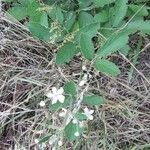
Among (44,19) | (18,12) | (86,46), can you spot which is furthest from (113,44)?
(18,12)

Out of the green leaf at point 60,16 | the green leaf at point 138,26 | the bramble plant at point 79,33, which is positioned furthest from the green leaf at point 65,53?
the green leaf at point 138,26

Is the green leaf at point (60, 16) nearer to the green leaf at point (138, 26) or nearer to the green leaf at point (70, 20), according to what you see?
the green leaf at point (70, 20)

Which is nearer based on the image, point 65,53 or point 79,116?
point 79,116

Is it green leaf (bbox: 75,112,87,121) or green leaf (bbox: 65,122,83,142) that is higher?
green leaf (bbox: 75,112,87,121)

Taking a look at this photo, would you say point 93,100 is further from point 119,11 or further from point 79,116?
point 119,11

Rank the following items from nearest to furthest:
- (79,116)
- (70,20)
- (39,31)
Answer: (79,116), (39,31), (70,20)

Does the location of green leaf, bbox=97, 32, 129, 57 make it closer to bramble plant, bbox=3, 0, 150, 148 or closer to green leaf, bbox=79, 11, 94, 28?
bramble plant, bbox=3, 0, 150, 148

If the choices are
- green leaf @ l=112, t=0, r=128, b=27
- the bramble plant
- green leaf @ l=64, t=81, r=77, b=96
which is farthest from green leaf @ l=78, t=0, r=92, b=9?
green leaf @ l=64, t=81, r=77, b=96
